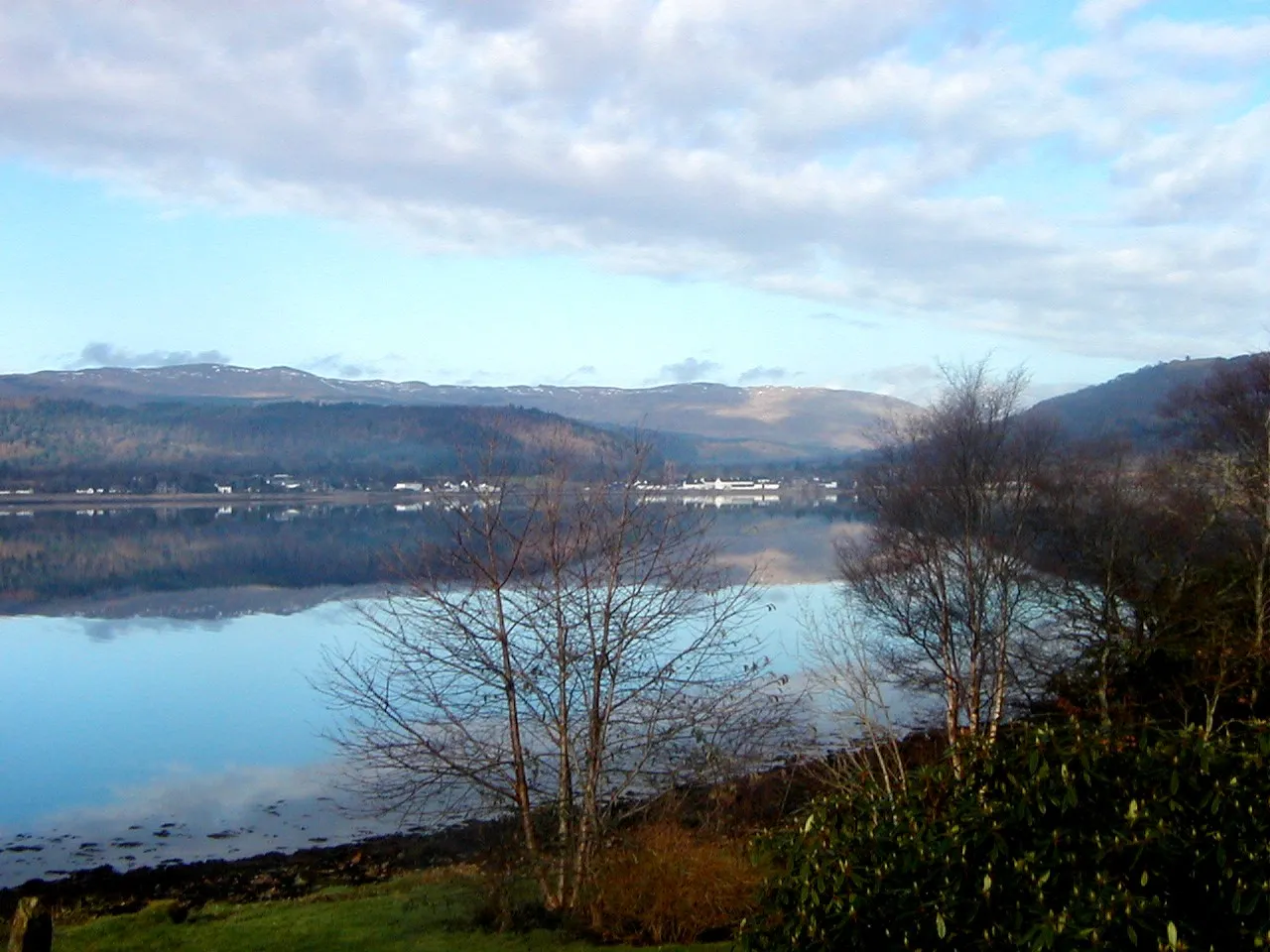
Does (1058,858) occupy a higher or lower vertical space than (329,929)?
higher

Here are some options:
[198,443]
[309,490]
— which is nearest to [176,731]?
[309,490]

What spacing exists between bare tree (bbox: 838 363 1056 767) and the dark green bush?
20.0m

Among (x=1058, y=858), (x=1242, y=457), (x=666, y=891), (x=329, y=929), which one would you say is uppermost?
(x=1242, y=457)

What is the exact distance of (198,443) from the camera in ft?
548

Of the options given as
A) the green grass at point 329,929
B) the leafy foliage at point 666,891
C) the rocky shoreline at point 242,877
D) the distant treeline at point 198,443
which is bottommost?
the rocky shoreline at point 242,877

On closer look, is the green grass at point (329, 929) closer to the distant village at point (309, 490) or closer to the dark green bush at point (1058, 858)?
the dark green bush at point (1058, 858)

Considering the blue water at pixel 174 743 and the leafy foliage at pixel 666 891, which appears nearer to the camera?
the leafy foliage at pixel 666 891

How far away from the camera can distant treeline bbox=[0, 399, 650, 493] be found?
5049 inches

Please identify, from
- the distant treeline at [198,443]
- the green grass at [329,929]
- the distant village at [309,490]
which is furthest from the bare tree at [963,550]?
the distant treeline at [198,443]

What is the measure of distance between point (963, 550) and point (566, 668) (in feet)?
55.4

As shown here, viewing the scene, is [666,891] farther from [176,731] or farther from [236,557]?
[236,557]

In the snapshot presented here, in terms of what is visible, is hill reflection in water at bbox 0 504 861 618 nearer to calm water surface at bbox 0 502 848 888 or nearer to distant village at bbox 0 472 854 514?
calm water surface at bbox 0 502 848 888

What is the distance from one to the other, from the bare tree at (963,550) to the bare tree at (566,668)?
12299mm

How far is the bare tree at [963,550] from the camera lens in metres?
26.4
